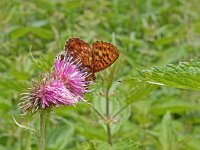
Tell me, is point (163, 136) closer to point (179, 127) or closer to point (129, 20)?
point (179, 127)

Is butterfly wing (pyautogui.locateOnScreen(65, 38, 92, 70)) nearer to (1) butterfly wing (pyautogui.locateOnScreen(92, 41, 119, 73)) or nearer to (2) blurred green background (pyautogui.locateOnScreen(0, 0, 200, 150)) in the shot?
(1) butterfly wing (pyautogui.locateOnScreen(92, 41, 119, 73))

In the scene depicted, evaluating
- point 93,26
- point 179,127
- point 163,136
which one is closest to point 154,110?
point 179,127

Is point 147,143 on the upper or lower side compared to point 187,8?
lower

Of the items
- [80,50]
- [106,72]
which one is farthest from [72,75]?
[106,72]

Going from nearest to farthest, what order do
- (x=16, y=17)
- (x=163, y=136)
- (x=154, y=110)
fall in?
(x=163, y=136), (x=154, y=110), (x=16, y=17)

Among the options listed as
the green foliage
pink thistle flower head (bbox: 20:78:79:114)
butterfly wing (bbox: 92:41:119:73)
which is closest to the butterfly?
butterfly wing (bbox: 92:41:119:73)

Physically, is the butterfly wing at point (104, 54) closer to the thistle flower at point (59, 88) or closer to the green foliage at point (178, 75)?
the thistle flower at point (59, 88)
